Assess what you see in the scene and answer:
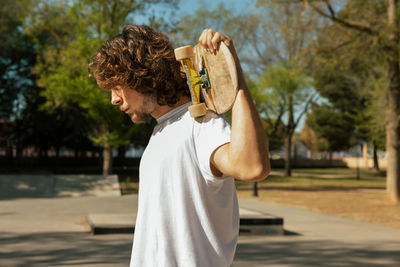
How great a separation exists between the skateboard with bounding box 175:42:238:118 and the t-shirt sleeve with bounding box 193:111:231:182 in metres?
0.04

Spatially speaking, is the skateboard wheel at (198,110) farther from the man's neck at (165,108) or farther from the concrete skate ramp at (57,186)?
the concrete skate ramp at (57,186)

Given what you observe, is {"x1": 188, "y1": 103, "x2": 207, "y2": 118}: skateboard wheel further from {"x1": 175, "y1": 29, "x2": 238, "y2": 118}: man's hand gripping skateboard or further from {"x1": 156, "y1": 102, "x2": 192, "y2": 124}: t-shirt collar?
{"x1": 156, "y1": 102, "x2": 192, "y2": 124}: t-shirt collar

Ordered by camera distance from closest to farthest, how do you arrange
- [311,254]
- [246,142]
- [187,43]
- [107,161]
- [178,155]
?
[246,142], [178,155], [311,254], [187,43], [107,161]

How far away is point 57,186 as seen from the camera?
62.8ft

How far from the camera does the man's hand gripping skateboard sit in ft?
4.02

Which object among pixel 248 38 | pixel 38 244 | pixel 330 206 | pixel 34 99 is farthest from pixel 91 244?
pixel 248 38

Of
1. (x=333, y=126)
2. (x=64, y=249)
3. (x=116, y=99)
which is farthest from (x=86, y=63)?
(x=333, y=126)

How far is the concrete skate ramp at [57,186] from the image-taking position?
18.3 m

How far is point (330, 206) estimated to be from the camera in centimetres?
Result: 1541

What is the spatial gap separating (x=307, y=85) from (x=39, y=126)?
19604 millimetres

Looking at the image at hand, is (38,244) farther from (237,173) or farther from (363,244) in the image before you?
(237,173)

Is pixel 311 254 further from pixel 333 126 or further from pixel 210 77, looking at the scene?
pixel 333 126

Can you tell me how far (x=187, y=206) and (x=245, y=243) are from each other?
7.08 meters

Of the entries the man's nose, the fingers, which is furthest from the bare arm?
the man's nose
